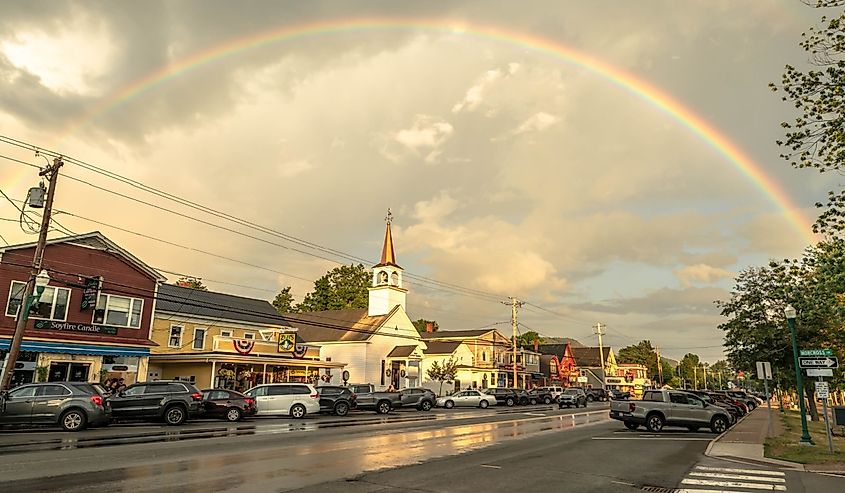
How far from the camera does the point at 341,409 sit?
34.3 m

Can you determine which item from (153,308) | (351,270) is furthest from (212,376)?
(351,270)

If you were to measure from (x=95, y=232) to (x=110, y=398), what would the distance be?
14.4 meters

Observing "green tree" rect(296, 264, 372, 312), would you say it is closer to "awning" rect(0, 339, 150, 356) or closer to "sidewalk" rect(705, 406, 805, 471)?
"awning" rect(0, 339, 150, 356)

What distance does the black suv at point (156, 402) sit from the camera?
23.5 metres

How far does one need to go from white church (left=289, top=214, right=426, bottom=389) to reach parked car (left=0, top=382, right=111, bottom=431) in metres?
35.2

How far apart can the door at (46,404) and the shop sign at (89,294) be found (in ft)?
45.5

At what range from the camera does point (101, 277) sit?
111 feet

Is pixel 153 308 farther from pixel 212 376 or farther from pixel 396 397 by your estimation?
pixel 396 397

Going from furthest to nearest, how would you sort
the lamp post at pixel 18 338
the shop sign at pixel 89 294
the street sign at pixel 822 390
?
1. the shop sign at pixel 89 294
2. the lamp post at pixel 18 338
3. the street sign at pixel 822 390

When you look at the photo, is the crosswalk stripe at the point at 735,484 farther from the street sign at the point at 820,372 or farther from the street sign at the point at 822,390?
the street sign at the point at 820,372

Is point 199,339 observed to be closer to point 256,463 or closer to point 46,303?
point 46,303

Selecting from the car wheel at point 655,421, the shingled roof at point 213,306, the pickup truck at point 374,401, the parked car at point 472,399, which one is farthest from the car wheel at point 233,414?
the parked car at point 472,399

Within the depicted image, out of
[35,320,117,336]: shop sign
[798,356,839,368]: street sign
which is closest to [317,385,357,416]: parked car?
[35,320,117,336]: shop sign

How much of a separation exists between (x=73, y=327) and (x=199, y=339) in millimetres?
11131
